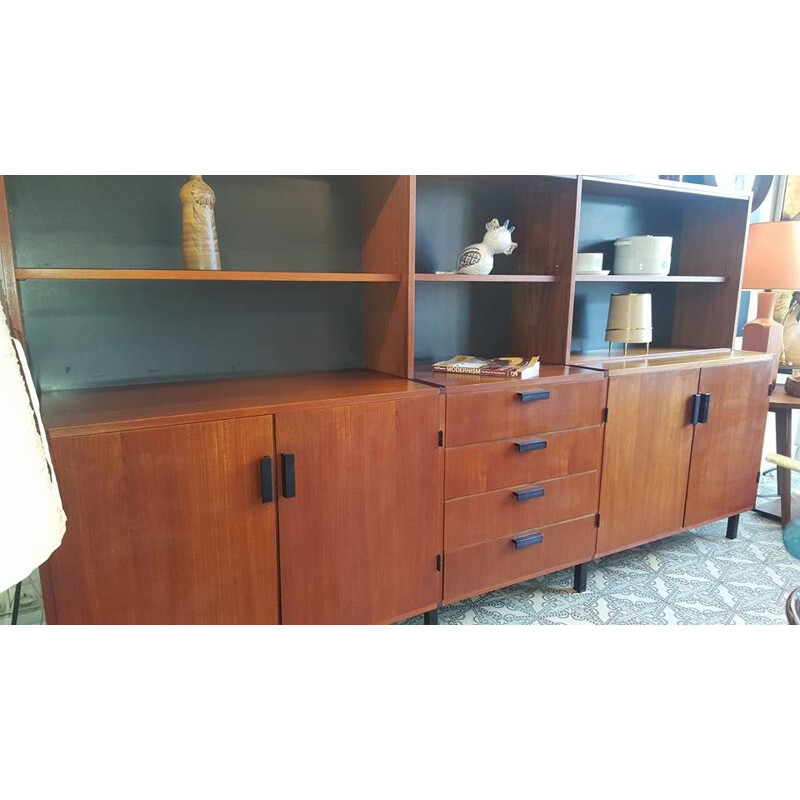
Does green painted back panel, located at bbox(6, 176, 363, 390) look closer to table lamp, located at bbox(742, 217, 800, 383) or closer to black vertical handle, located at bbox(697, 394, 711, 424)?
black vertical handle, located at bbox(697, 394, 711, 424)

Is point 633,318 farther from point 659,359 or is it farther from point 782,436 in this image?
point 782,436

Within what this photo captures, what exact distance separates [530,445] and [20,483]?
5.47 feet

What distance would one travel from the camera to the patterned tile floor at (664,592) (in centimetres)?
206

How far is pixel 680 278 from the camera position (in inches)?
94.6

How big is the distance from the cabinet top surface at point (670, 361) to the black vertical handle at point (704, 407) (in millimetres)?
126

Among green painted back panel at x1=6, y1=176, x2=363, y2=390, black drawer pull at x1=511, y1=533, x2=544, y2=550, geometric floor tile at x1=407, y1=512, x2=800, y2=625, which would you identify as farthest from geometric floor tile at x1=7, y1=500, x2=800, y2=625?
green painted back panel at x1=6, y1=176, x2=363, y2=390

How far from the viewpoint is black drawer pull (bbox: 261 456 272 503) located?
57.7 inches

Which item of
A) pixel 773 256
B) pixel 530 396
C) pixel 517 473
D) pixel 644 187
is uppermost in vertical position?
pixel 644 187

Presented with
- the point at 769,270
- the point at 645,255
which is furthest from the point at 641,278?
the point at 769,270

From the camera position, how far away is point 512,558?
1976 mm

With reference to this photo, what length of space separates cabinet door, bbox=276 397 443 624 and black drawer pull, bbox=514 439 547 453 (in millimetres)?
290
